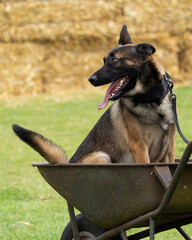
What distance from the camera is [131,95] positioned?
343 cm

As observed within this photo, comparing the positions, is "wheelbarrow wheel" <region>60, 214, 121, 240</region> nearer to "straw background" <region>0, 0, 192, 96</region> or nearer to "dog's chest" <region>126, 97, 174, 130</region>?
"dog's chest" <region>126, 97, 174, 130</region>

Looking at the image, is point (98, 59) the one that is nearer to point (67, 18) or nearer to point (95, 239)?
point (67, 18)

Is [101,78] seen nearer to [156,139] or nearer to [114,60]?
[114,60]

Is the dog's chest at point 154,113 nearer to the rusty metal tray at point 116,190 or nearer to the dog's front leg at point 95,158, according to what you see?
the dog's front leg at point 95,158

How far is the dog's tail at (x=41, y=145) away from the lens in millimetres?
2980

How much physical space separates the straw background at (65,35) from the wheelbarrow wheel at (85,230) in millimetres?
8081

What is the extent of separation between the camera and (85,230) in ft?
10.7

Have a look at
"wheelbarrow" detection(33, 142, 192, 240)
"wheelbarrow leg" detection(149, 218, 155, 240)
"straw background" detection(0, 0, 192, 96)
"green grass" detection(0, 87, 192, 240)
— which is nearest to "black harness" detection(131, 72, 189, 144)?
"wheelbarrow" detection(33, 142, 192, 240)

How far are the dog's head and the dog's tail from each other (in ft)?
1.41

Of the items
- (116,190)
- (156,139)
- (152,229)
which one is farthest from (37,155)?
(152,229)

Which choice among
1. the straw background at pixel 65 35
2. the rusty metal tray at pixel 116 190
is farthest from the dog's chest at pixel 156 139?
the straw background at pixel 65 35

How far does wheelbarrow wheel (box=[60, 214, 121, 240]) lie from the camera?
3.20 meters

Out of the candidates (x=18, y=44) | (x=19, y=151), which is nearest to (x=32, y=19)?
(x=18, y=44)

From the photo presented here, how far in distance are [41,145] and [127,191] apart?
1.96 feet
